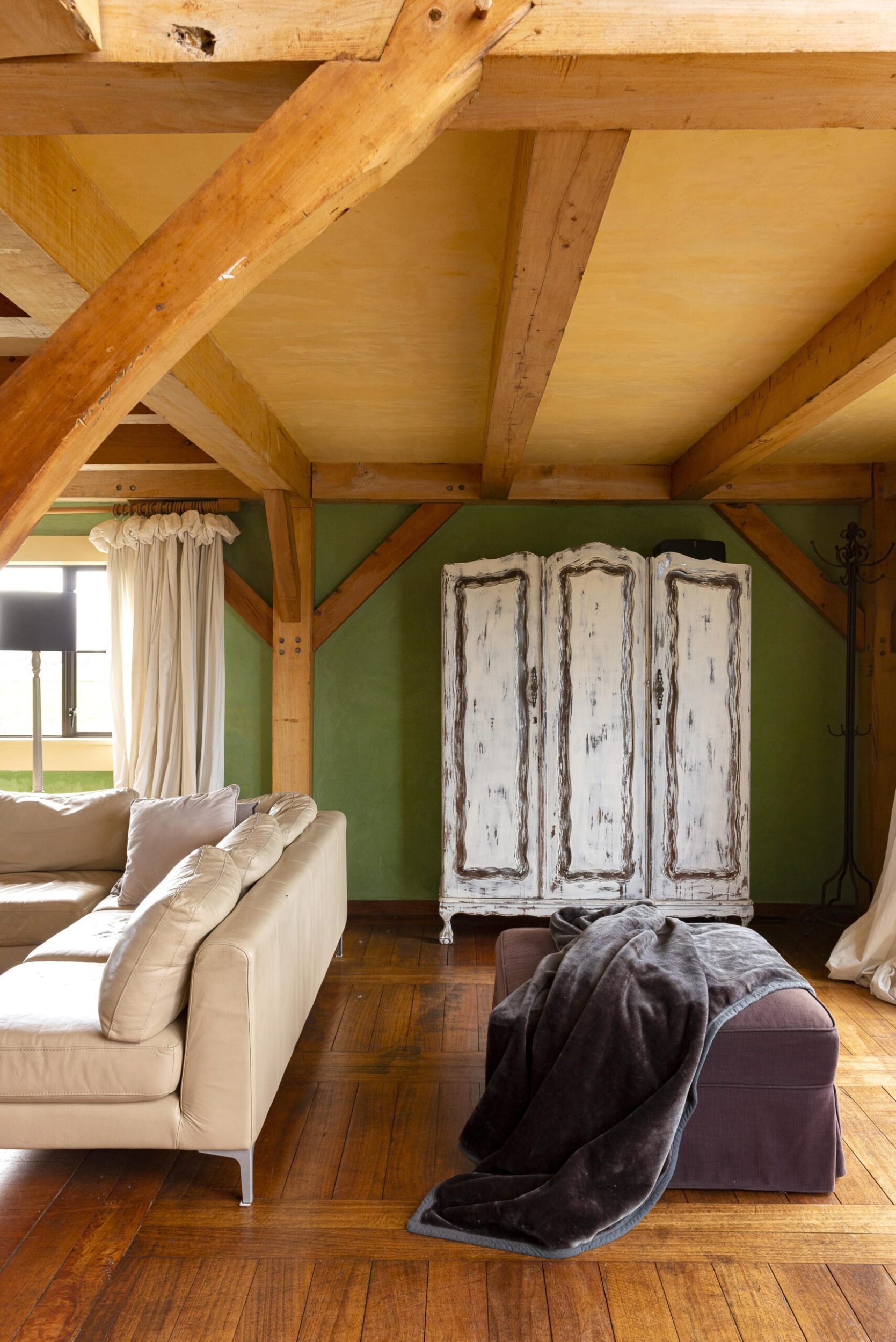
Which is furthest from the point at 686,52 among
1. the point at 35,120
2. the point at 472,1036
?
the point at 472,1036

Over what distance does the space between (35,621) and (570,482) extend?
2.87 m

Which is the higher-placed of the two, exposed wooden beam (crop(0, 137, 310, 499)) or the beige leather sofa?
exposed wooden beam (crop(0, 137, 310, 499))

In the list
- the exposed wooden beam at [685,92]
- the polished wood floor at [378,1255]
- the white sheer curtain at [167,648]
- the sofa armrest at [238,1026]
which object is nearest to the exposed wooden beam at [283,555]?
the white sheer curtain at [167,648]

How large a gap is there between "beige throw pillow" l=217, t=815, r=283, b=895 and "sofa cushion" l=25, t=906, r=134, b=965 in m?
0.42

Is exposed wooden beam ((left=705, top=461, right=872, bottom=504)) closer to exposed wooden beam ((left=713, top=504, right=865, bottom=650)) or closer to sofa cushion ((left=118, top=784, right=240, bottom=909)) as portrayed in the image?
exposed wooden beam ((left=713, top=504, right=865, bottom=650))

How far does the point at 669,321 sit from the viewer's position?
2.79 m

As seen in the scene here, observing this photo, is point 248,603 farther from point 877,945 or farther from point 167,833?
point 877,945

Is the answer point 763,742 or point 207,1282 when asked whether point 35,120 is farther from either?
point 763,742

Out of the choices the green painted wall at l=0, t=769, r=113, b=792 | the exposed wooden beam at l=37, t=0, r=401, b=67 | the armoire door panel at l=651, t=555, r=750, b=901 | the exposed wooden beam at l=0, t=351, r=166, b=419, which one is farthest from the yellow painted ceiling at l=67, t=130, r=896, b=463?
the green painted wall at l=0, t=769, r=113, b=792

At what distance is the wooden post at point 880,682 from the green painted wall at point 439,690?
218mm

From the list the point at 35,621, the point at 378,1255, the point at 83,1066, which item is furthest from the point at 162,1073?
the point at 35,621

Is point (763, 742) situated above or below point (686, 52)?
below

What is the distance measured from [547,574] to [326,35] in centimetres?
359

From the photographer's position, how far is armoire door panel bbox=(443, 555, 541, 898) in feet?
15.5
